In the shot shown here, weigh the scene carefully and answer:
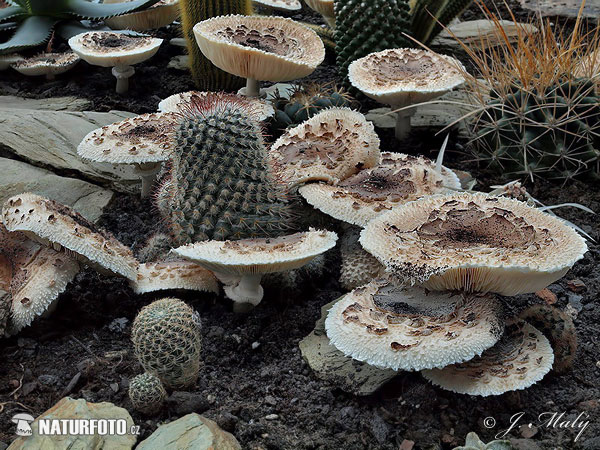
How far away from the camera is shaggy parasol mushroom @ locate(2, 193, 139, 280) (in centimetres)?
310

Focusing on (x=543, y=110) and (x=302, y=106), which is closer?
(x=543, y=110)

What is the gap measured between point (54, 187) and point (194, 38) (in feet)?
6.59

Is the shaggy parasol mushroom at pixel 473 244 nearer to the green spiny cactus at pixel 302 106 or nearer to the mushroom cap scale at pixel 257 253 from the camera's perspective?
the mushroom cap scale at pixel 257 253

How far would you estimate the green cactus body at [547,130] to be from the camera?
14.3ft

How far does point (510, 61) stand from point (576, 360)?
229 cm

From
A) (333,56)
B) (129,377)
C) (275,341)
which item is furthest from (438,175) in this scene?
(333,56)

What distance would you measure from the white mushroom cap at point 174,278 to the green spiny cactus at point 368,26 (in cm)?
304

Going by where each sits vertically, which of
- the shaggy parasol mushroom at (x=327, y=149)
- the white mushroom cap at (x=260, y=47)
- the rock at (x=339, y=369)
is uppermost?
the white mushroom cap at (x=260, y=47)

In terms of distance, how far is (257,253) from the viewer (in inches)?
119

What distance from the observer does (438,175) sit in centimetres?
397

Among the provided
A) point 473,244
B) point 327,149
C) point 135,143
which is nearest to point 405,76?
point 327,149

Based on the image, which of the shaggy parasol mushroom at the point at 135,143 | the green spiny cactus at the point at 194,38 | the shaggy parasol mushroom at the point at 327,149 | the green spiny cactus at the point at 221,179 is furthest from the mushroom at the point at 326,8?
the green spiny cactus at the point at 221,179

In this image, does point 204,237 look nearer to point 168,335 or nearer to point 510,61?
point 168,335

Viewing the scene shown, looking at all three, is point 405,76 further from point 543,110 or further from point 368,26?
point 368,26
